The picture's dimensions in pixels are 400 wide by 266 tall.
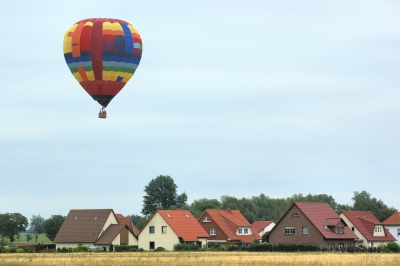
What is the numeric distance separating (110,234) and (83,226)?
4251 millimetres

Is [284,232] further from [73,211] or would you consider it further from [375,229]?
[73,211]

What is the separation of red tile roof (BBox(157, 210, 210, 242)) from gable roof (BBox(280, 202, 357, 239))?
10.8 metres

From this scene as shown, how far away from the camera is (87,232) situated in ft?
297

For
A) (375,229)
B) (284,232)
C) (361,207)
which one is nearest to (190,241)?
(284,232)

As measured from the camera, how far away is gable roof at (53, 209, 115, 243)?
295 ft

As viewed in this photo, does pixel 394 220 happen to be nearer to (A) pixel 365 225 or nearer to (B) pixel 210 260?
(A) pixel 365 225

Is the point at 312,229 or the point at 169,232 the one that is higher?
the point at 169,232

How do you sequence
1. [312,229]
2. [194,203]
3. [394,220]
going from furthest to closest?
[194,203], [394,220], [312,229]

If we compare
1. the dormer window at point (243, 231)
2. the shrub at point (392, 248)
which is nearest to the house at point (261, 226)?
the dormer window at point (243, 231)

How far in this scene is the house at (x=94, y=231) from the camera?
8869 centimetres

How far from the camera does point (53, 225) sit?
109 m

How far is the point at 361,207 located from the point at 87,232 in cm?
6445

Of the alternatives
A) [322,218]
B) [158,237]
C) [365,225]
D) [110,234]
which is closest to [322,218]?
[322,218]

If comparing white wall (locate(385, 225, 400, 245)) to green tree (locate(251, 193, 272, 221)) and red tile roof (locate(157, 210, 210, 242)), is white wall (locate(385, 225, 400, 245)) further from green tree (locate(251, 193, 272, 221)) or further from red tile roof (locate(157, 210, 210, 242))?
green tree (locate(251, 193, 272, 221))
